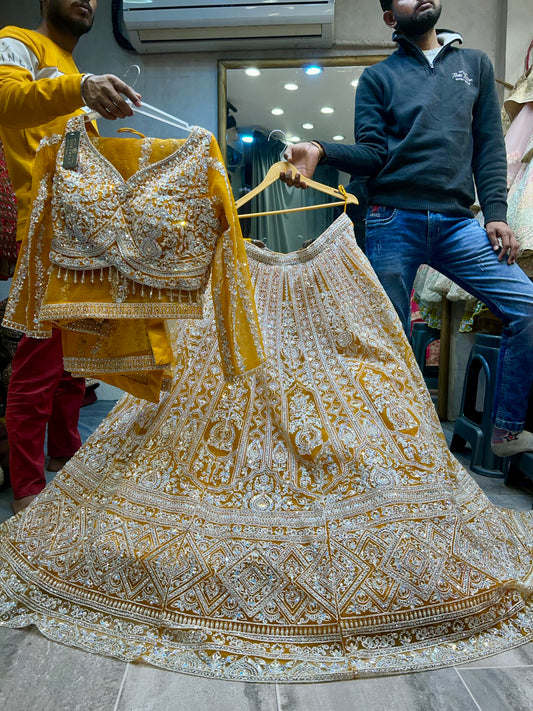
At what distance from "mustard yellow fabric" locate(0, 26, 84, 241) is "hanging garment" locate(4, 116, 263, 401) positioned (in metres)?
0.06

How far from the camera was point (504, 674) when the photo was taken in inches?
36.3

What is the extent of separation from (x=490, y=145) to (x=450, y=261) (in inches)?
15.9

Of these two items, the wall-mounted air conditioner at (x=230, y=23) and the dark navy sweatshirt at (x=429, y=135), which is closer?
the dark navy sweatshirt at (x=429, y=135)

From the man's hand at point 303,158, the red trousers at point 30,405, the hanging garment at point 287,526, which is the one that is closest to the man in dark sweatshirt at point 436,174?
the man's hand at point 303,158

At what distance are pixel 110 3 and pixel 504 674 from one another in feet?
11.5

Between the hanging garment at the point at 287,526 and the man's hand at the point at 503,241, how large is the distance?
48 cm

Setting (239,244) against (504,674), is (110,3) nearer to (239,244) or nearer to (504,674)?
(239,244)

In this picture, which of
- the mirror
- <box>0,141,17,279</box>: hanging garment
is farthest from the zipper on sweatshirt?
<box>0,141,17,279</box>: hanging garment

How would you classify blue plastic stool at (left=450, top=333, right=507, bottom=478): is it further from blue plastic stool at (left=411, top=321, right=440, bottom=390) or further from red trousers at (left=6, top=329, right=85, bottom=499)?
red trousers at (left=6, top=329, right=85, bottom=499)

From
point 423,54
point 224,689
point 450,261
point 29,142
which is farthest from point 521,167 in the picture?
point 224,689

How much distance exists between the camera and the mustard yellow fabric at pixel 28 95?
114 cm

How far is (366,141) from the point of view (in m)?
1.62

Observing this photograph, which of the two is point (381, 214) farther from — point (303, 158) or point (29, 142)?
point (29, 142)

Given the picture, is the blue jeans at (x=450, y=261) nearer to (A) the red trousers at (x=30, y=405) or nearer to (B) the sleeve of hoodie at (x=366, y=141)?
(B) the sleeve of hoodie at (x=366, y=141)
